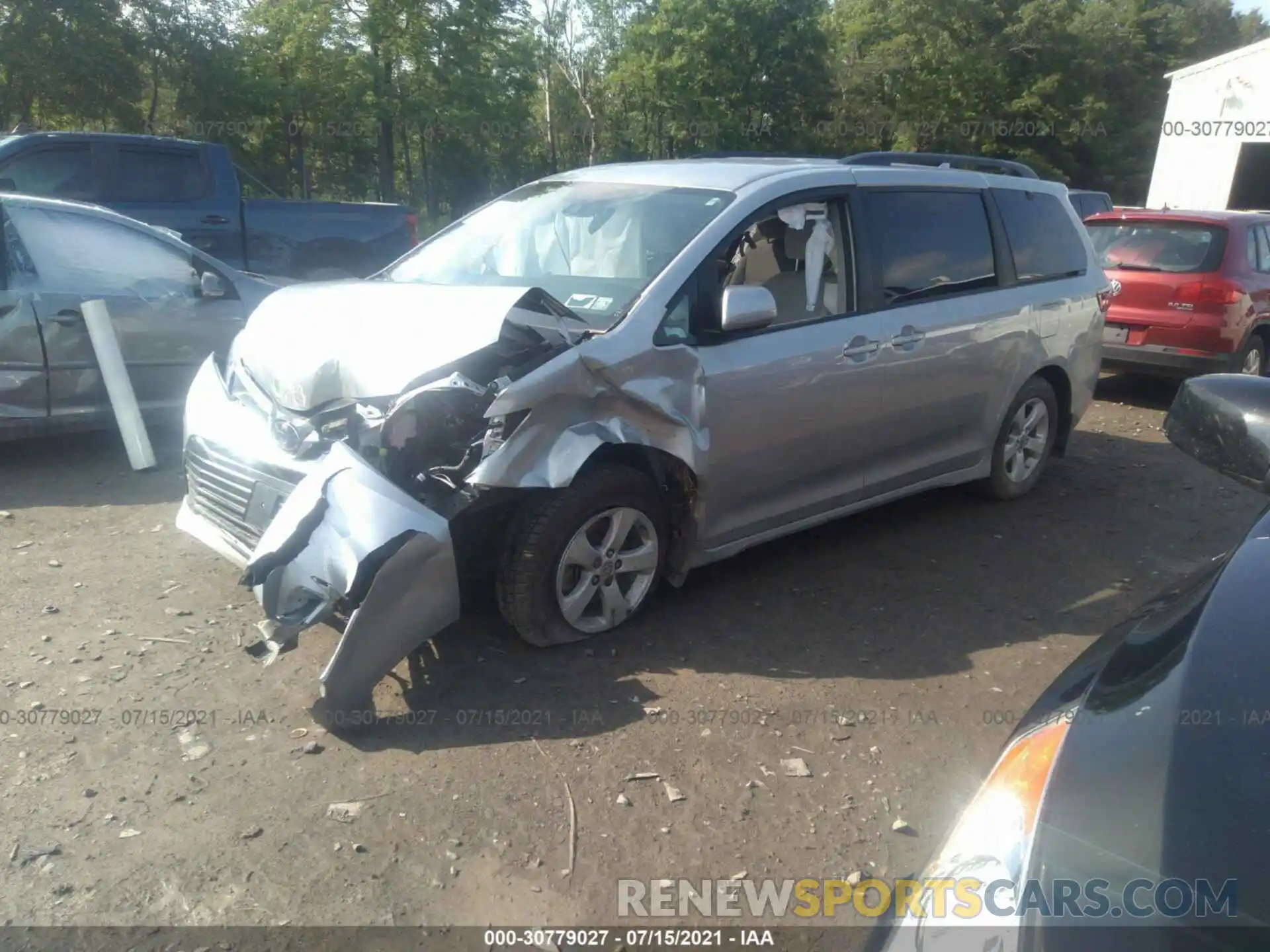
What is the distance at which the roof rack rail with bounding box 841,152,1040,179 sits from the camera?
251 inches

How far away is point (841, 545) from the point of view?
5574mm

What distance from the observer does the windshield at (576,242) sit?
4.40 metres

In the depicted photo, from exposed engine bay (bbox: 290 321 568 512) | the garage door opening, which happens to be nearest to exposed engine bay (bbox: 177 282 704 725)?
exposed engine bay (bbox: 290 321 568 512)

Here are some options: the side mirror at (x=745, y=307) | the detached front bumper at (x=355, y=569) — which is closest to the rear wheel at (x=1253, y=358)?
the side mirror at (x=745, y=307)

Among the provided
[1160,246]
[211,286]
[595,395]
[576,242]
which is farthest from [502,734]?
[1160,246]

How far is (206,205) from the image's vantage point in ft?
30.8

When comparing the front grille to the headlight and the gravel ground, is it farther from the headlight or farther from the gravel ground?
the headlight

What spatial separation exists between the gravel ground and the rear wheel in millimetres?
4500

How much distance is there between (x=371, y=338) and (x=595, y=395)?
91 cm

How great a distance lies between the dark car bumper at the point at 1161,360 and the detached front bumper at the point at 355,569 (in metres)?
7.15

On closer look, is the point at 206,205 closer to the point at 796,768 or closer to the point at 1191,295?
the point at 796,768

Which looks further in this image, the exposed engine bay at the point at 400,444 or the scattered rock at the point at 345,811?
the exposed engine bay at the point at 400,444

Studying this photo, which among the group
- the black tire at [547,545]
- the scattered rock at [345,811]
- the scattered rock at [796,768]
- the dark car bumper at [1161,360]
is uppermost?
the black tire at [547,545]

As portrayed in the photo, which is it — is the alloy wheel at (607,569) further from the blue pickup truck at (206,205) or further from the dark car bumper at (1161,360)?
the dark car bumper at (1161,360)
